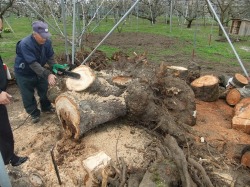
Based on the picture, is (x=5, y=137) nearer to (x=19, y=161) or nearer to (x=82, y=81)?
(x=19, y=161)

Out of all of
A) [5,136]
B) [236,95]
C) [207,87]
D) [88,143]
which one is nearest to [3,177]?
[5,136]

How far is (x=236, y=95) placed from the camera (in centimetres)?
583

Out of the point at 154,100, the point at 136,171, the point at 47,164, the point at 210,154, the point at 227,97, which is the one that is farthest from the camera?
the point at 227,97

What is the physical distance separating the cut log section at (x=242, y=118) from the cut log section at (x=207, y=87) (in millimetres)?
754

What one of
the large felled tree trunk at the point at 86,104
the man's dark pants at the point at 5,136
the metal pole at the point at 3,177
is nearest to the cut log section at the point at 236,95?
the large felled tree trunk at the point at 86,104

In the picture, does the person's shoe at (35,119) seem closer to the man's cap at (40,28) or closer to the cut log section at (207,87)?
the man's cap at (40,28)

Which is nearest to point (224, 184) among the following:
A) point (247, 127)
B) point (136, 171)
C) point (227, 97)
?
point (136, 171)

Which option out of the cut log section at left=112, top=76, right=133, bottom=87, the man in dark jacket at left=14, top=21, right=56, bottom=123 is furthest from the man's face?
the cut log section at left=112, top=76, right=133, bottom=87

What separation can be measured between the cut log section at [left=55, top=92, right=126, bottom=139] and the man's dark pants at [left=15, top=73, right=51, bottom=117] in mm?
1075

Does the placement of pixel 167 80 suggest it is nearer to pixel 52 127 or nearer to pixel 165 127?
pixel 165 127

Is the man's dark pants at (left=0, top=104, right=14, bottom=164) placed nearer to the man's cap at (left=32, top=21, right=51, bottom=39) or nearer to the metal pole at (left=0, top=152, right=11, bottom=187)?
the metal pole at (left=0, top=152, right=11, bottom=187)

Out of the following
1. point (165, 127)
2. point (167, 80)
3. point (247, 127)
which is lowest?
point (247, 127)

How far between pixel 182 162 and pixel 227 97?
3.59 m

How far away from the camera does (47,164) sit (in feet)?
11.5
